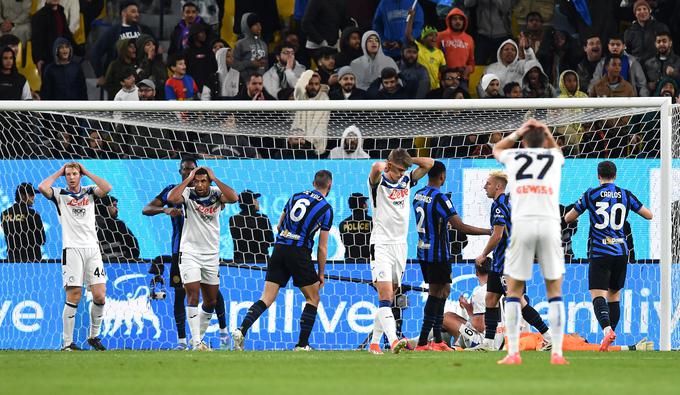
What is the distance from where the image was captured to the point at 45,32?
68.1ft

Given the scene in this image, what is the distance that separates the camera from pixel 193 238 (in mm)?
15031

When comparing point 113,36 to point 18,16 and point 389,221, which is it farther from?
point 389,221

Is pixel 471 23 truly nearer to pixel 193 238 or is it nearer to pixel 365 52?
pixel 365 52

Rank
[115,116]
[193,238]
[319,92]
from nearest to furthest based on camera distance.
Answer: [193,238]
[115,116]
[319,92]

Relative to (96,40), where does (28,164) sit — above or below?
below

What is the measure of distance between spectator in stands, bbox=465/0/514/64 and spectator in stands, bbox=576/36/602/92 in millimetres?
1428

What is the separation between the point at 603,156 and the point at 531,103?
2.12 metres

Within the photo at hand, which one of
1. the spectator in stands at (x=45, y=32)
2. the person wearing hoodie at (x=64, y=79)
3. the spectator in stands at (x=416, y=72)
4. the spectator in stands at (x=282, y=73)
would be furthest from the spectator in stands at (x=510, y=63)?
the spectator in stands at (x=45, y=32)

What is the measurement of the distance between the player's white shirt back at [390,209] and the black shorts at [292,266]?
2.94 ft

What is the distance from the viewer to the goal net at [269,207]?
53.3 feet

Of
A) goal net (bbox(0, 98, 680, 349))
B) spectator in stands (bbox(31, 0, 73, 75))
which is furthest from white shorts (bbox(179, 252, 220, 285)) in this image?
spectator in stands (bbox(31, 0, 73, 75))

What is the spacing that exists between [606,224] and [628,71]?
5.88m

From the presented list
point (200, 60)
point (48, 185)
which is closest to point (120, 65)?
point (200, 60)

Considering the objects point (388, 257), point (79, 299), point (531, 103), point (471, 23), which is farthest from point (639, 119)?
point (79, 299)
